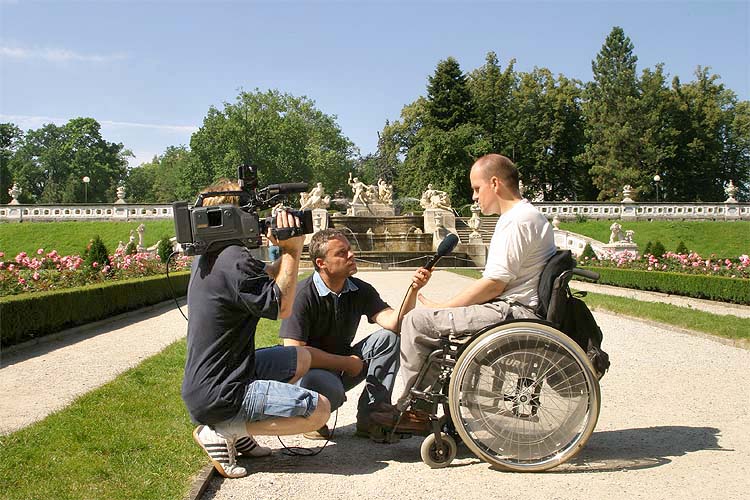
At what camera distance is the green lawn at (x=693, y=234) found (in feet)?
123

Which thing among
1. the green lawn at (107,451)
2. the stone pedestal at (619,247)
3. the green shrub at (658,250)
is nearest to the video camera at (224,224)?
Result: the green lawn at (107,451)

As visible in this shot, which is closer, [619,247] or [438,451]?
[438,451]

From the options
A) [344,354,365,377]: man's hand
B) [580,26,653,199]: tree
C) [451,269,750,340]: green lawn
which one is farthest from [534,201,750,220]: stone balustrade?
[344,354,365,377]: man's hand

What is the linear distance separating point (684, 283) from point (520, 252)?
1538 centimetres

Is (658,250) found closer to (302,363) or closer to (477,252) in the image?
(477,252)

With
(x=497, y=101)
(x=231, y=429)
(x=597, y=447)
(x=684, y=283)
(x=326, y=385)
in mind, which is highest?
(x=497, y=101)

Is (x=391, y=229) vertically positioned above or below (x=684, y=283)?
above

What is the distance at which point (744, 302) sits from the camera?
51.8 ft

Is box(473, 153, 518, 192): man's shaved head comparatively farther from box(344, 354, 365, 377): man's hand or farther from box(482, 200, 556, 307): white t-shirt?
box(344, 354, 365, 377): man's hand

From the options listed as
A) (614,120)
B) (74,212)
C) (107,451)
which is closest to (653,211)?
(614,120)

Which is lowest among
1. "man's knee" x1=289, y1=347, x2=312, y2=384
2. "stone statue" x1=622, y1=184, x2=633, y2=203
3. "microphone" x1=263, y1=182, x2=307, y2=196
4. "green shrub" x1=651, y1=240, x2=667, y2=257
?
"green shrub" x1=651, y1=240, x2=667, y2=257

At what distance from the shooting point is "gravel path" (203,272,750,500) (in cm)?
372

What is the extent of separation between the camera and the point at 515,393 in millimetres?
4137

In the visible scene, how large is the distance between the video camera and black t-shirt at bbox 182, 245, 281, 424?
8 centimetres
